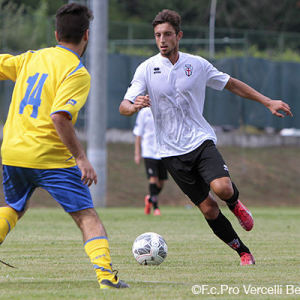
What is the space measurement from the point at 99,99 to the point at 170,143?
32.0 feet

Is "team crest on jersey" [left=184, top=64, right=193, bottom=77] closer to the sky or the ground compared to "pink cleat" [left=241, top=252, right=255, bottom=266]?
closer to the sky

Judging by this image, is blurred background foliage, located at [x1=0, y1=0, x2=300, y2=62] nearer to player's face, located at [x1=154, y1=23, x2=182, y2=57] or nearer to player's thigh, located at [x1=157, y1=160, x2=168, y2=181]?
player's thigh, located at [x1=157, y1=160, x2=168, y2=181]

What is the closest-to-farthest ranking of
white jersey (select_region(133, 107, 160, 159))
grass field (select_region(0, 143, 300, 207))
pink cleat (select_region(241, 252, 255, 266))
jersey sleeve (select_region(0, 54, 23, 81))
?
jersey sleeve (select_region(0, 54, 23, 81)) < pink cleat (select_region(241, 252, 255, 266)) < white jersey (select_region(133, 107, 160, 159)) < grass field (select_region(0, 143, 300, 207))

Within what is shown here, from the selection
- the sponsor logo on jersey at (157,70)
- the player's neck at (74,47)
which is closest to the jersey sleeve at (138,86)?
the sponsor logo on jersey at (157,70)

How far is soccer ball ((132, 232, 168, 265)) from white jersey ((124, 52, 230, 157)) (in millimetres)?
870

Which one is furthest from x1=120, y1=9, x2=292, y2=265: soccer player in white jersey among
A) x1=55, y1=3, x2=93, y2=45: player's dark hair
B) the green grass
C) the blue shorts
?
the blue shorts

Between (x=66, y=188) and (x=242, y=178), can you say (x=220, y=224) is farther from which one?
(x=242, y=178)

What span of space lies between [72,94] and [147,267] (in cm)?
242

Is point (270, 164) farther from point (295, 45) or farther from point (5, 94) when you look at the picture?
point (5, 94)

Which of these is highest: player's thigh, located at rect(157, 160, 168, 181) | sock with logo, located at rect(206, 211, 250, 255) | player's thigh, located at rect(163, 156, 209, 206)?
player's thigh, located at rect(163, 156, 209, 206)

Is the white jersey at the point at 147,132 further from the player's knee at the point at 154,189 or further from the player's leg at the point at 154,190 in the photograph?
the player's knee at the point at 154,189

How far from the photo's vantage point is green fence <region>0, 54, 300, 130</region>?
22062 mm

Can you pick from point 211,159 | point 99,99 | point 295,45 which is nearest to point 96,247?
point 211,159

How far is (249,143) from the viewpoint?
24578mm
